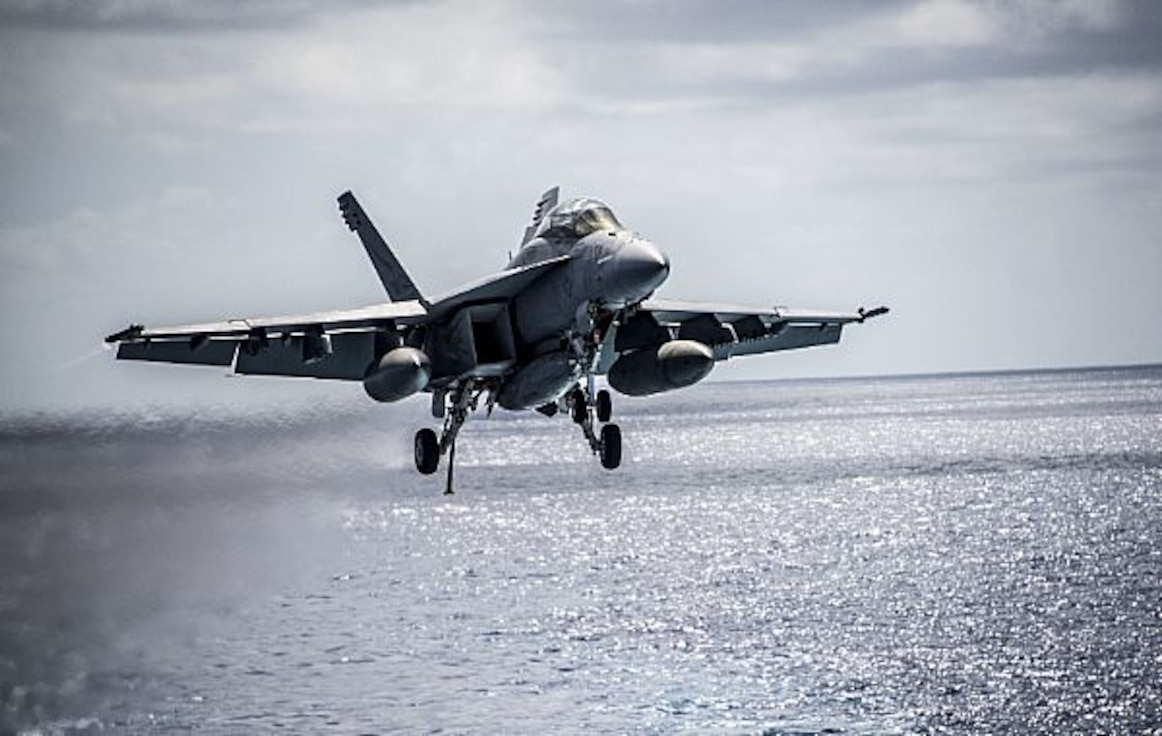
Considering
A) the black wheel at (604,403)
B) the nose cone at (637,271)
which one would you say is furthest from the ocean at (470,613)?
the nose cone at (637,271)

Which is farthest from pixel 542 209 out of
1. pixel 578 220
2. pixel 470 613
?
pixel 470 613

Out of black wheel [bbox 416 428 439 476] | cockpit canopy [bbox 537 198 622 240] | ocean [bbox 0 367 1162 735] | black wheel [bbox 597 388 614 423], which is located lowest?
ocean [bbox 0 367 1162 735]

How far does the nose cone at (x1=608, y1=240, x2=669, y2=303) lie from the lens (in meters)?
33.5

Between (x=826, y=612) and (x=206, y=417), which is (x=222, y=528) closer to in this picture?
(x=206, y=417)

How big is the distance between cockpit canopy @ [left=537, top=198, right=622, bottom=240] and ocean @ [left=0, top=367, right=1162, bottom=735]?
79.1 feet

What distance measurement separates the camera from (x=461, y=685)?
106312mm

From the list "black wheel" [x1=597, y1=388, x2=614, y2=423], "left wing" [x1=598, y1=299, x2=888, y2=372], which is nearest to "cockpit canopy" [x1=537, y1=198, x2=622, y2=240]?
"left wing" [x1=598, y1=299, x2=888, y2=372]

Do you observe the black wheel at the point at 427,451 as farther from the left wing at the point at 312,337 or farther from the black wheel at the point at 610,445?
the black wheel at the point at 610,445

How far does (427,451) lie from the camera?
4025 cm

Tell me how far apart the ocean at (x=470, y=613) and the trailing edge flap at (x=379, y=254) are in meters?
10.6

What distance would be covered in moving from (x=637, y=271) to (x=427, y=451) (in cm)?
929

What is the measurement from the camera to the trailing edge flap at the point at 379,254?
4872 centimetres

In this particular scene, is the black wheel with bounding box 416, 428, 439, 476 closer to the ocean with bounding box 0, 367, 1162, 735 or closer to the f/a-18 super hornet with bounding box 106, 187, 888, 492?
the f/a-18 super hornet with bounding box 106, 187, 888, 492

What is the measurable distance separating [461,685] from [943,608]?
4318cm
